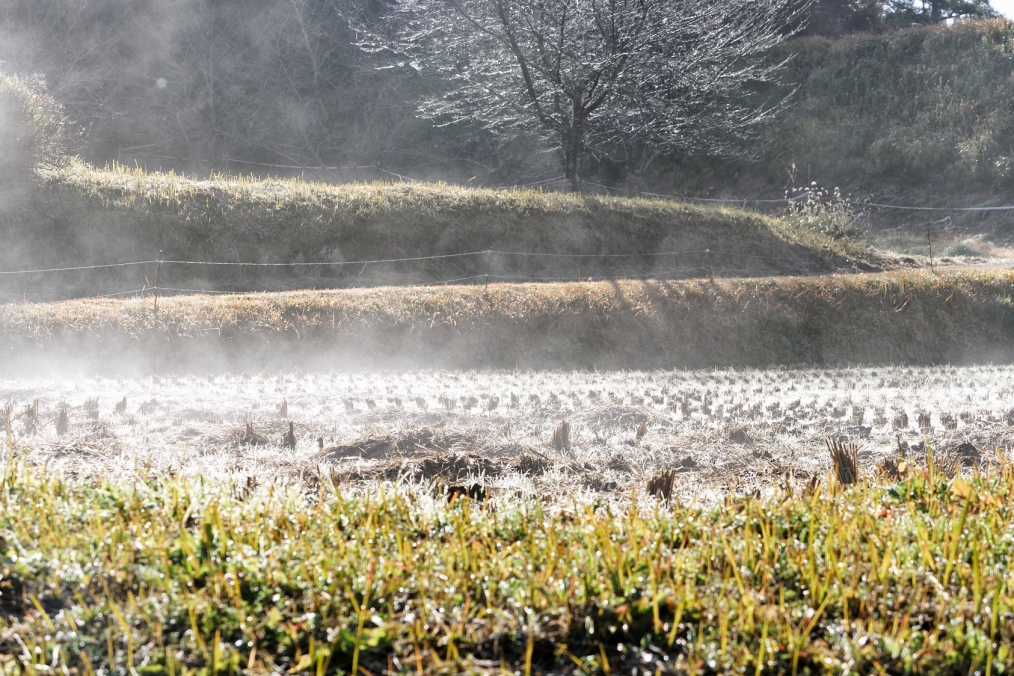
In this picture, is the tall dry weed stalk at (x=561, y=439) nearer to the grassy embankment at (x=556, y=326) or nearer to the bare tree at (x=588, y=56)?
the grassy embankment at (x=556, y=326)

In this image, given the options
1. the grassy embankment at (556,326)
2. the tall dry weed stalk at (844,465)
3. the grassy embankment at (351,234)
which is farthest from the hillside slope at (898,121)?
the tall dry weed stalk at (844,465)

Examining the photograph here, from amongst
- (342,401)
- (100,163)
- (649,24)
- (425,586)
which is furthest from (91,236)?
(100,163)

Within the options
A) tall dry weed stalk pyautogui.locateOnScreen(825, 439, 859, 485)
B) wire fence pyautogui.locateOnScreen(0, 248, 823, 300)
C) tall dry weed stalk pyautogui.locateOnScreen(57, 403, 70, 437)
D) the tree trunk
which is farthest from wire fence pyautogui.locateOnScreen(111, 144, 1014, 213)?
tall dry weed stalk pyautogui.locateOnScreen(825, 439, 859, 485)

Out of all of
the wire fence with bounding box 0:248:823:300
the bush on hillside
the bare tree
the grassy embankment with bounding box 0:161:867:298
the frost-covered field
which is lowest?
the frost-covered field

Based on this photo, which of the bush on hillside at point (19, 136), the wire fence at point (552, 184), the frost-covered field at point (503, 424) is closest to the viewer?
the frost-covered field at point (503, 424)

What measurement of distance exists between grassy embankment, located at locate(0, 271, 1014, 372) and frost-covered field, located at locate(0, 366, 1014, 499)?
5.28 ft

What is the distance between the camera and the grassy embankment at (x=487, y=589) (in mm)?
2518

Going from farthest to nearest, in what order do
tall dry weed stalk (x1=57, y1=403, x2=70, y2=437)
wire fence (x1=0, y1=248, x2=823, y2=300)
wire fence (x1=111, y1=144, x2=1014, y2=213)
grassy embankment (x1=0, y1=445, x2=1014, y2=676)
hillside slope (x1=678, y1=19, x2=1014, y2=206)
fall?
wire fence (x1=111, y1=144, x2=1014, y2=213) → hillside slope (x1=678, y1=19, x2=1014, y2=206) → wire fence (x1=0, y1=248, x2=823, y2=300) → tall dry weed stalk (x1=57, y1=403, x2=70, y2=437) → grassy embankment (x1=0, y1=445, x2=1014, y2=676)

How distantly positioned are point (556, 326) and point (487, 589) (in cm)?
930

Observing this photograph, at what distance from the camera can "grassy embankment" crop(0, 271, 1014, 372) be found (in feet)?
34.7

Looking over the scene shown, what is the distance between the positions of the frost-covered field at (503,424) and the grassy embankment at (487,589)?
3.21 ft

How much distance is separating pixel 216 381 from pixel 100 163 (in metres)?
25.1

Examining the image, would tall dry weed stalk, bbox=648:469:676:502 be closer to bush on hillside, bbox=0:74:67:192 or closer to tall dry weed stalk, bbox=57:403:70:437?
tall dry weed stalk, bbox=57:403:70:437

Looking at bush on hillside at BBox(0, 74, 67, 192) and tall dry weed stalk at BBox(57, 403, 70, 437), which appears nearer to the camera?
tall dry weed stalk at BBox(57, 403, 70, 437)
